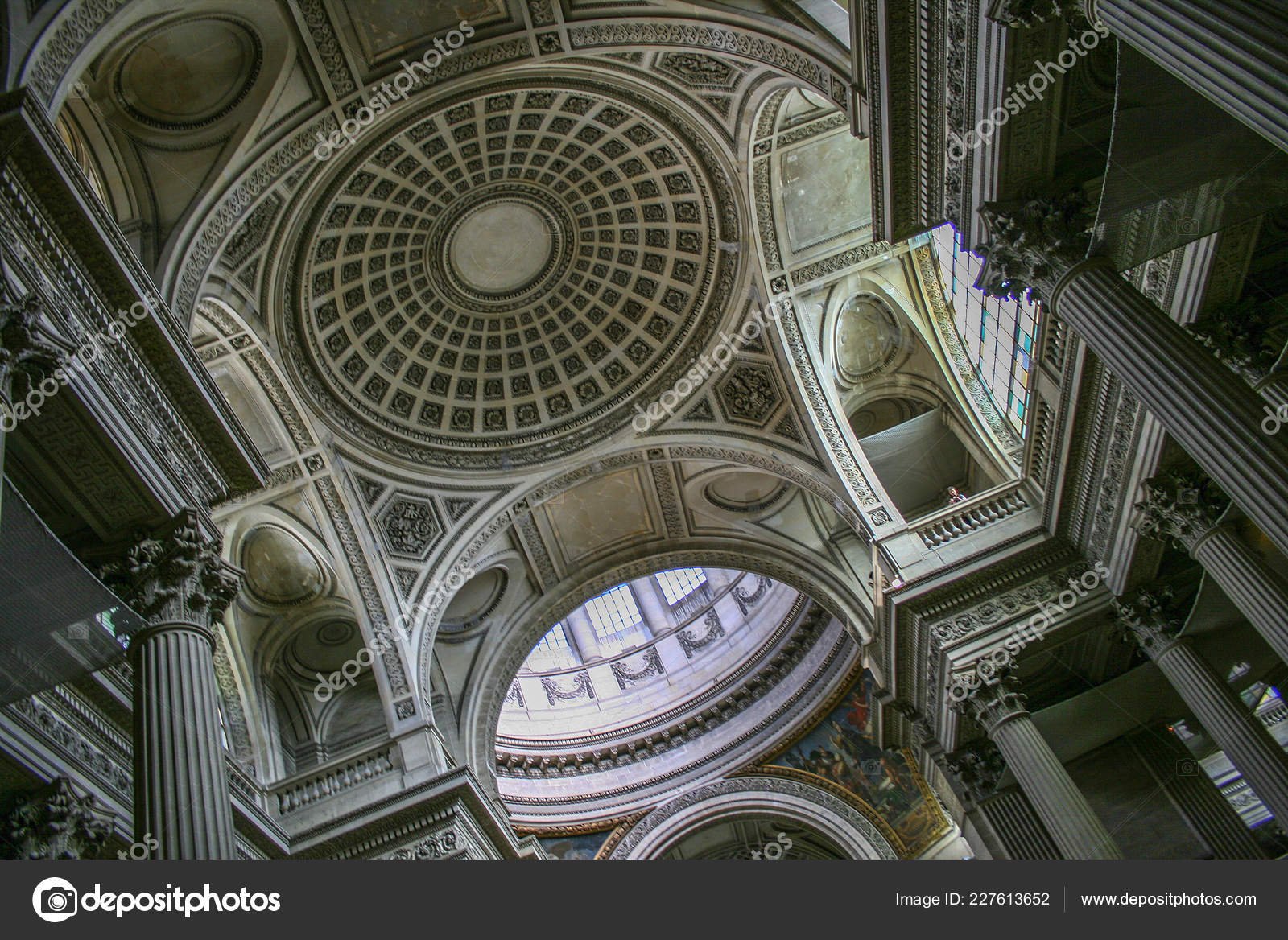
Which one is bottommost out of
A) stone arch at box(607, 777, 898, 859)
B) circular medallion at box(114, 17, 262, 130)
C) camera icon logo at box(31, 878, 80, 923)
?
camera icon logo at box(31, 878, 80, 923)

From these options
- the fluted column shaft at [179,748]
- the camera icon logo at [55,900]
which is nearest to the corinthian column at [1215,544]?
the fluted column shaft at [179,748]

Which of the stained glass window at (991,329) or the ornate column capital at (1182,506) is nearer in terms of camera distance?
the ornate column capital at (1182,506)

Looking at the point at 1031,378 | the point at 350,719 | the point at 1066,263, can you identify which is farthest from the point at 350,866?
the point at 350,719

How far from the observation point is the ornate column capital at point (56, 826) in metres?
8.64

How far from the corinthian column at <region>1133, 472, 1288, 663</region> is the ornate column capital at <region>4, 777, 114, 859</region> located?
38.4ft

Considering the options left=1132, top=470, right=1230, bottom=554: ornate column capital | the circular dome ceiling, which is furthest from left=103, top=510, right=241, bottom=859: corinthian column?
left=1132, top=470, right=1230, bottom=554: ornate column capital

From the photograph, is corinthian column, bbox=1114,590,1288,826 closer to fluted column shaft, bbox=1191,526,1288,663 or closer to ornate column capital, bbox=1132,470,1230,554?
fluted column shaft, bbox=1191,526,1288,663

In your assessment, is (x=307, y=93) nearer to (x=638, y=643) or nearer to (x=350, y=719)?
(x=350, y=719)

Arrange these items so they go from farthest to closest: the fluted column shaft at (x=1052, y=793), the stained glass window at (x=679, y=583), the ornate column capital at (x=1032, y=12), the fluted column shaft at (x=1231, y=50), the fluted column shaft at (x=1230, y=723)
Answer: the stained glass window at (x=679, y=583) < the fluted column shaft at (x=1052, y=793) < the fluted column shaft at (x=1230, y=723) < the ornate column capital at (x=1032, y=12) < the fluted column shaft at (x=1231, y=50)

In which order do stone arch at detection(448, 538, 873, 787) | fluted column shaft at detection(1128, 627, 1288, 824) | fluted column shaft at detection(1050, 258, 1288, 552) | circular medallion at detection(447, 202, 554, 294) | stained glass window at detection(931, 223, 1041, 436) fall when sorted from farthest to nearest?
1. stone arch at detection(448, 538, 873, 787)
2. circular medallion at detection(447, 202, 554, 294)
3. stained glass window at detection(931, 223, 1041, 436)
4. fluted column shaft at detection(1128, 627, 1288, 824)
5. fluted column shaft at detection(1050, 258, 1288, 552)

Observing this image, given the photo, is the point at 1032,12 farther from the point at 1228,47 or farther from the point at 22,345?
the point at 22,345

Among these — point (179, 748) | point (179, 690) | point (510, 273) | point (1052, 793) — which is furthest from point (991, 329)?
point (179, 748)

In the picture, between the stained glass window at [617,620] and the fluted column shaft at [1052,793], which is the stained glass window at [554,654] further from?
the fluted column shaft at [1052,793]

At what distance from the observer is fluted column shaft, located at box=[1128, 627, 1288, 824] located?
1009 cm
